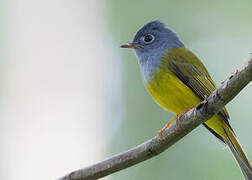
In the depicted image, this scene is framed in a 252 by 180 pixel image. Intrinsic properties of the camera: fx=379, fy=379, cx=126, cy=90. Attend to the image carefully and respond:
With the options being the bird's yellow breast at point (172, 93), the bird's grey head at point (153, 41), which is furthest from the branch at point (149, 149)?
the bird's grey head at point (153, 41)

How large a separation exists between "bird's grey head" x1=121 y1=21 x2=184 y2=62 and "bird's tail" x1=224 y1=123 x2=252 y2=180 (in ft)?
4.19

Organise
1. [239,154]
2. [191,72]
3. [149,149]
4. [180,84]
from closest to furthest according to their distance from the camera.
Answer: [149,149] → [239,154] → [180,84] → [191,72]

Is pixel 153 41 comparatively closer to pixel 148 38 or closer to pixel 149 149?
pixel 148 38

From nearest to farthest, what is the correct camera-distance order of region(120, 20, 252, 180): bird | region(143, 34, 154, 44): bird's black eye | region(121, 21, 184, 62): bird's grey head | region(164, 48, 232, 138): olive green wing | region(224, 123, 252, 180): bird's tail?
region(224, 123, 252, 180): bird's tail → region(120, 20, 252, 180): bird → region(164, 48, 232, 138): olive green wing → region(121, 21, 184, 62): bird's grey head → region(143, 34, 154, 44): bird's black eye

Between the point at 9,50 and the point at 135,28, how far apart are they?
3.12 metres

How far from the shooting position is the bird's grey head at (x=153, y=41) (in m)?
4.76

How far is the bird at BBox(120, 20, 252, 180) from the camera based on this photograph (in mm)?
3967

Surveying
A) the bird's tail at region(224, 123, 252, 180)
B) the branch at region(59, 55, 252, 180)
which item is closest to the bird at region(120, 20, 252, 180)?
the bird's tail at region(224, 123, 252, 180)

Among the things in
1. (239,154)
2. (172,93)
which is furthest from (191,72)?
(239,154)

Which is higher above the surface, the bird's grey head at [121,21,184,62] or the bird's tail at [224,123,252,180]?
the bird's grey head at [121,21,184,62]

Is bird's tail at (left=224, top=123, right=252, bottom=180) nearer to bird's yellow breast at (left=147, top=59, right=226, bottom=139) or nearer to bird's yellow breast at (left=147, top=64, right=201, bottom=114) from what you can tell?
bird's yellow breast at (left=147, top=59, right=226, bottom=139)

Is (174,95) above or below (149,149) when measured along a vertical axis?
above

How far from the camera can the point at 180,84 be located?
13.4ft

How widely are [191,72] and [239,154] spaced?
1069 millimetres
